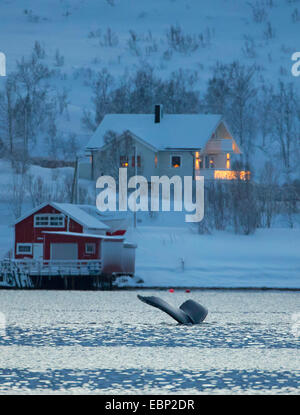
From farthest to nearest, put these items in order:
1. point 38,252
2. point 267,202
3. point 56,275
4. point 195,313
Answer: point 267,202
point 38,252
point 56,275
point 195,313

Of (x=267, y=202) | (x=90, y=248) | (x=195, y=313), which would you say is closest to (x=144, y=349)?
(x=195, y=313)

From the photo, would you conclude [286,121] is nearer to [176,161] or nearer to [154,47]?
[176,161]

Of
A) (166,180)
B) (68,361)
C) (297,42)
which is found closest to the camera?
(68,361)

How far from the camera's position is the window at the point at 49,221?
48875 mm

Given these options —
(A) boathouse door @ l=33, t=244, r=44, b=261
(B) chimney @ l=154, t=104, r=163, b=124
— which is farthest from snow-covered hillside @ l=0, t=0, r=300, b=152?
(A) boathouse door @ l=33, t=244, r=44, b=261

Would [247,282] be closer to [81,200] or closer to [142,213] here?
[142,213]

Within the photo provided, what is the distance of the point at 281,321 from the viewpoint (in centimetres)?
3181

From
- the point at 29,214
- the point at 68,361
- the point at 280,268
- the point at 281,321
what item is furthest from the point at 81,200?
the point at 68,361

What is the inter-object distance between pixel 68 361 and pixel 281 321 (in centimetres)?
1282

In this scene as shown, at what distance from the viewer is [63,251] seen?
47844mm

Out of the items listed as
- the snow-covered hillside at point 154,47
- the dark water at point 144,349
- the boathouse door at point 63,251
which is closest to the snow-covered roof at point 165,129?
the boathouse door at point 63,251

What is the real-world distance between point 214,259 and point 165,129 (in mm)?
26384

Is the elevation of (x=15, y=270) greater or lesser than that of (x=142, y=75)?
lesser

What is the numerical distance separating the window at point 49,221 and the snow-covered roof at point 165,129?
73.0 ft
